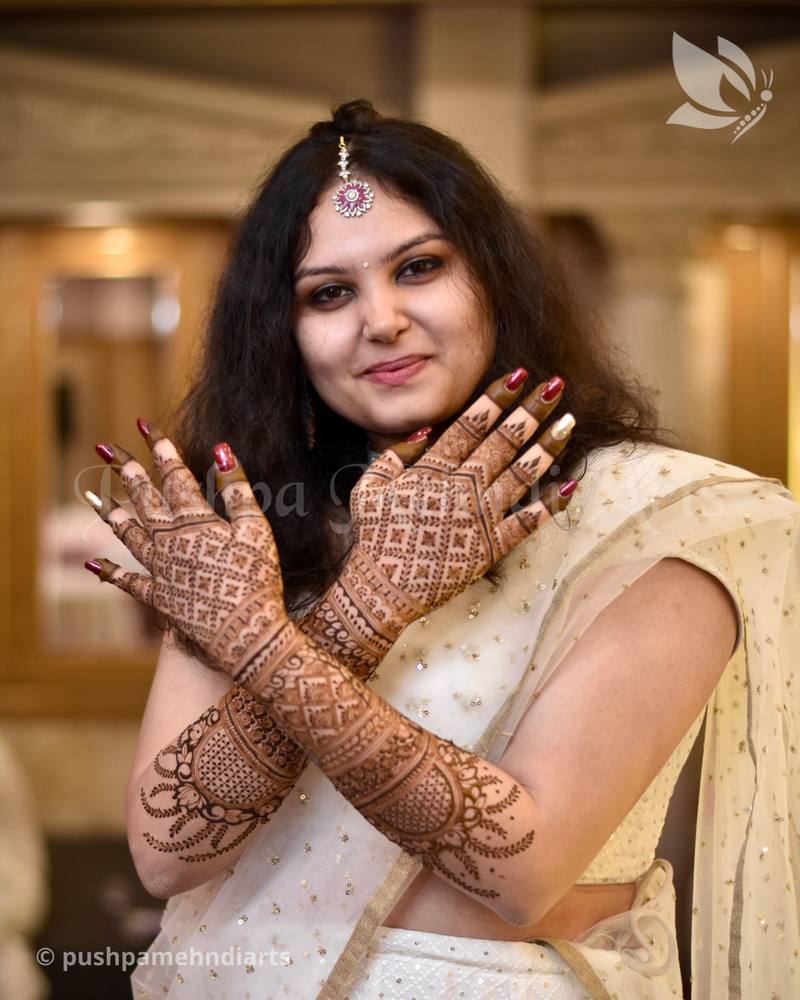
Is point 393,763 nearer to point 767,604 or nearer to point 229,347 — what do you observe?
point 767,604

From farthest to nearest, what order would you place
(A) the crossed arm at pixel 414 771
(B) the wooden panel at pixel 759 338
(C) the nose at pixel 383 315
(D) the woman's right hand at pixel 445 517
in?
(B) the wooden panel at pixel 759 338 < (C) the nose at pixel 383 315 < (D) the woman's right hand at pixel 445 517 < (A) the crossed arm at pixel 414 771

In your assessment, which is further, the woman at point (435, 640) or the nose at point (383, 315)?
the nose at point (383, 315)

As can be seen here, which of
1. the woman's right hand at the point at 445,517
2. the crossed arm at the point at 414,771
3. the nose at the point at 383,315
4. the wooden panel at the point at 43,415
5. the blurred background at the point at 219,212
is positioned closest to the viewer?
the crossed arm at the point at 414,771

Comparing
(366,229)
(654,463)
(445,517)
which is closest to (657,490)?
(654,463)

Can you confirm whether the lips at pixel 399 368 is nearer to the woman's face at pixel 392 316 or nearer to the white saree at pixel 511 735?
the woman's face at pixel 392 316

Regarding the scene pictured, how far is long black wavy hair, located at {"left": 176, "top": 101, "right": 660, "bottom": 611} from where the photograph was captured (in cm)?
116

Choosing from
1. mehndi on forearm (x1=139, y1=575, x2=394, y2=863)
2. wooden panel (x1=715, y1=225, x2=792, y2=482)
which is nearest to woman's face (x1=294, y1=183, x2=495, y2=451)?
mehndi on forearm (x1=139, y1=575, x2=394, y2=863)

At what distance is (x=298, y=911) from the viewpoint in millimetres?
1061

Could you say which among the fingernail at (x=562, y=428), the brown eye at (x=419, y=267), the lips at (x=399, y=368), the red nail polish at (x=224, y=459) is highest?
the brown eye at (x=419, y=267)

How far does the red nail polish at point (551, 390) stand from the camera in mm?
904

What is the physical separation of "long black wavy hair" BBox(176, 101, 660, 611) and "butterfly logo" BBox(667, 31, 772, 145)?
323cm

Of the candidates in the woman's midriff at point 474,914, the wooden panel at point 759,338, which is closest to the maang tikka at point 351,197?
the woman's midriff at point 474,914

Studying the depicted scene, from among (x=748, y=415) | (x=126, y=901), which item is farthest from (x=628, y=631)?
(x=748, y=415)

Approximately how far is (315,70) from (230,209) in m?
0.78
